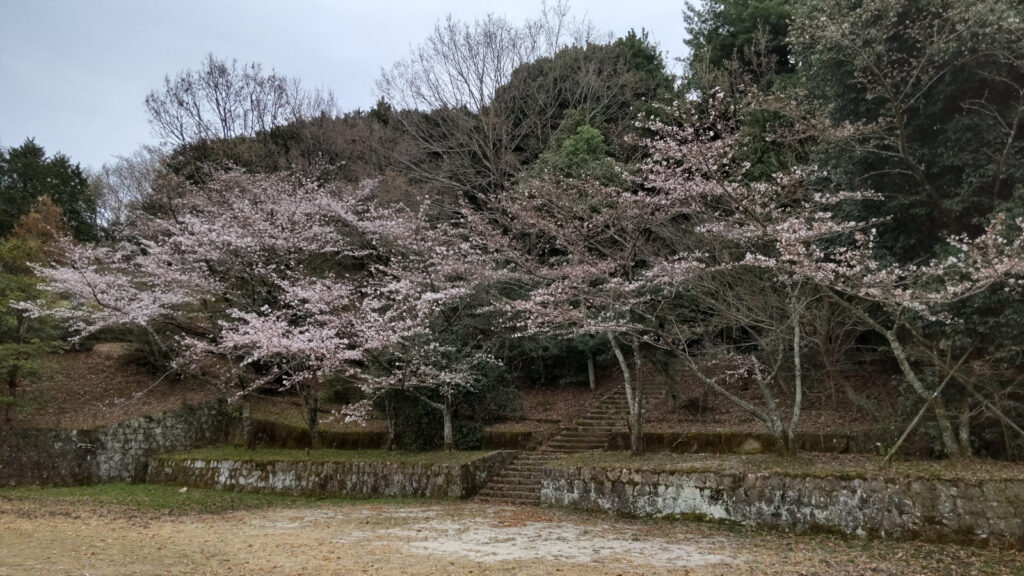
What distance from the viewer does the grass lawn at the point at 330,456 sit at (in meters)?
12.6

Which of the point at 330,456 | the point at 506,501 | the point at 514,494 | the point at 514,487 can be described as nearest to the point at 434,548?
the point at 506,501

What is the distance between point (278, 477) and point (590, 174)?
9718mm

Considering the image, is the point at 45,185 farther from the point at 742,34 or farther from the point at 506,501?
the point at 742,34

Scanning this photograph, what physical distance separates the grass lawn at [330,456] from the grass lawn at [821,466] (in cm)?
244

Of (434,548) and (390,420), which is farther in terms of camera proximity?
(390,420)

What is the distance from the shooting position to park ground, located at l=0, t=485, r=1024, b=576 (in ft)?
20.8

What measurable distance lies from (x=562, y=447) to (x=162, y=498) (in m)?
8.25

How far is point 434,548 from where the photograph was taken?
7.38m

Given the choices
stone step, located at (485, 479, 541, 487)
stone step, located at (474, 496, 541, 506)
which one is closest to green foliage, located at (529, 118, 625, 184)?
stone step, located at (485, 479, 541, 487)

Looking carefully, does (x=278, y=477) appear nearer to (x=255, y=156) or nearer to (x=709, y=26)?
(x=255, y=156)

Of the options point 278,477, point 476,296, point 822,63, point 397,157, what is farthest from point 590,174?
point 278,477

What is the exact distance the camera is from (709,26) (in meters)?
18.9

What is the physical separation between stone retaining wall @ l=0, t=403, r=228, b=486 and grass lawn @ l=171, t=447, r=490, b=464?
114cm

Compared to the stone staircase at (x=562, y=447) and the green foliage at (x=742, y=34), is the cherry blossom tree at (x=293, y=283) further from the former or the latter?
the green foliage at (x=742, y=34)
